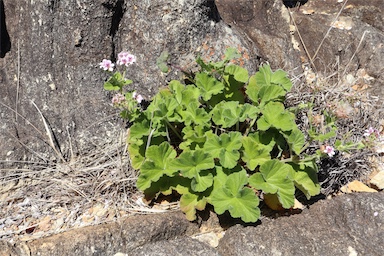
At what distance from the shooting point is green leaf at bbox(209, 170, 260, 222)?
2250 mm

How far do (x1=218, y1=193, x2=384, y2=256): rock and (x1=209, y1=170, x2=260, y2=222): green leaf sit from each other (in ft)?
0.38

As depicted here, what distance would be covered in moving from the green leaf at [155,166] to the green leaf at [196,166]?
0.06 meters

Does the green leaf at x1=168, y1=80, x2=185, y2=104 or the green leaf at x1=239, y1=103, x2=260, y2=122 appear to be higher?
the green leaf at x1=168, y1=80, x2=185, y2=104

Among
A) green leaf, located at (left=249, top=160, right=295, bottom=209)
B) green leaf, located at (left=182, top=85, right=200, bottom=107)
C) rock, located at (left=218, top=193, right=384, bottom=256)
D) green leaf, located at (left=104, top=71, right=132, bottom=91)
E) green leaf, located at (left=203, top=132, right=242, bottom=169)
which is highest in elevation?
green leaf, located at (left=104, top=71, right=132, bottom=91)

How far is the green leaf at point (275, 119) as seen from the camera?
7.82ft

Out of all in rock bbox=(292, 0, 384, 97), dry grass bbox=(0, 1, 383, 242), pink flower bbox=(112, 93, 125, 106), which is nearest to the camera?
pink flower bbox=(112, 93, 125, 106)

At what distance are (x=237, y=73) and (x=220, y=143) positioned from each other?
18.4 inches

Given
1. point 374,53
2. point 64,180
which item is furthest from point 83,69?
point 374,53

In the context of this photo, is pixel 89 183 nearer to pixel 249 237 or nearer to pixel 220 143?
pixel 220 143

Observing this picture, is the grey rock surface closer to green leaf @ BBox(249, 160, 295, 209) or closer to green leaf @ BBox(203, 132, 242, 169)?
green leaf @ BBox(249, 160, 295, 209)

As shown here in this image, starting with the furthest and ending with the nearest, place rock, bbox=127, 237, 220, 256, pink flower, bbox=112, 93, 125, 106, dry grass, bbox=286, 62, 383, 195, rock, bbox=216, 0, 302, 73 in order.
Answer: rock, bbox=216, 0, 302, 73 → dry grass, bbox=286, 62, 383, 195 → pink flower, bbox=112, 93, 125, 106 → rock, bbox=127, 237, 220, 256

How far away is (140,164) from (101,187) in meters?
0.27

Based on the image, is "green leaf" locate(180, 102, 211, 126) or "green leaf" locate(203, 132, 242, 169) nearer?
"green leaf" locate(203, 132, 242, 169)

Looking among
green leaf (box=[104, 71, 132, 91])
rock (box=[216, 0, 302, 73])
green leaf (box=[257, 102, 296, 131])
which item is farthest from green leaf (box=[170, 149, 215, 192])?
rock (box=[216, 0, 302, 73])
